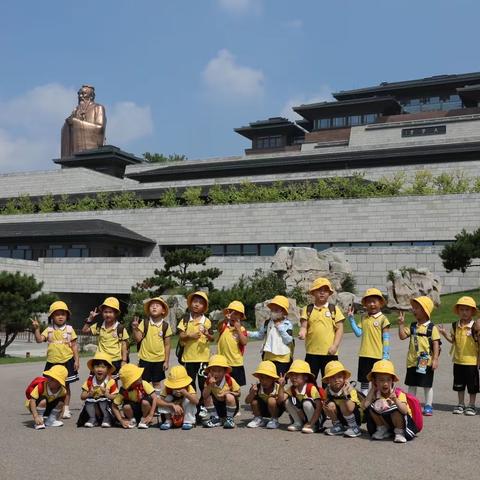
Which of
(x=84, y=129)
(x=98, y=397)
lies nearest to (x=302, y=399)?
(x=98, y=397)

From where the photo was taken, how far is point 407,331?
8.30m

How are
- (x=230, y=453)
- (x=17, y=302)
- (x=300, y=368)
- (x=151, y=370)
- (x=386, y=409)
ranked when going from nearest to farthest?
(x=230, y=453) → (x=386, y=409) → (x=300, y=368) → (x=151, y=370) → (x=17, y=302)

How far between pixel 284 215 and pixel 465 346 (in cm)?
3028

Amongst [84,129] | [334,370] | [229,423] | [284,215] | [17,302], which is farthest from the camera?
[84,129]

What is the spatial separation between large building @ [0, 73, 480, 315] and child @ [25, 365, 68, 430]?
25391mm

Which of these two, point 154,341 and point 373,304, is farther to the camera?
point 154,341

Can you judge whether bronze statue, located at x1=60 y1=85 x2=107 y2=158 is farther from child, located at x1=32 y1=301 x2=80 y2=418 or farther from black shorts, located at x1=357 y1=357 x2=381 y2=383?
→ black shorts, located at x1=357 y1=357 x2=381 y2=383

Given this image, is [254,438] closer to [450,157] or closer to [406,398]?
[406,398]

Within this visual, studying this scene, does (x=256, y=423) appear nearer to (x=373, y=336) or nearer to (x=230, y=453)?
(x=230, y=453)

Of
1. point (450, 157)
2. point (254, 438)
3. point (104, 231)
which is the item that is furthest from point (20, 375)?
point (450, 157)

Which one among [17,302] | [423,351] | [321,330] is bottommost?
[423,351]

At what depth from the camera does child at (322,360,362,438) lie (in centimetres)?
697

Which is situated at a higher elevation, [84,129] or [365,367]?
[84,129]

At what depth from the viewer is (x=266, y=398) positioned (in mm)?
7535
